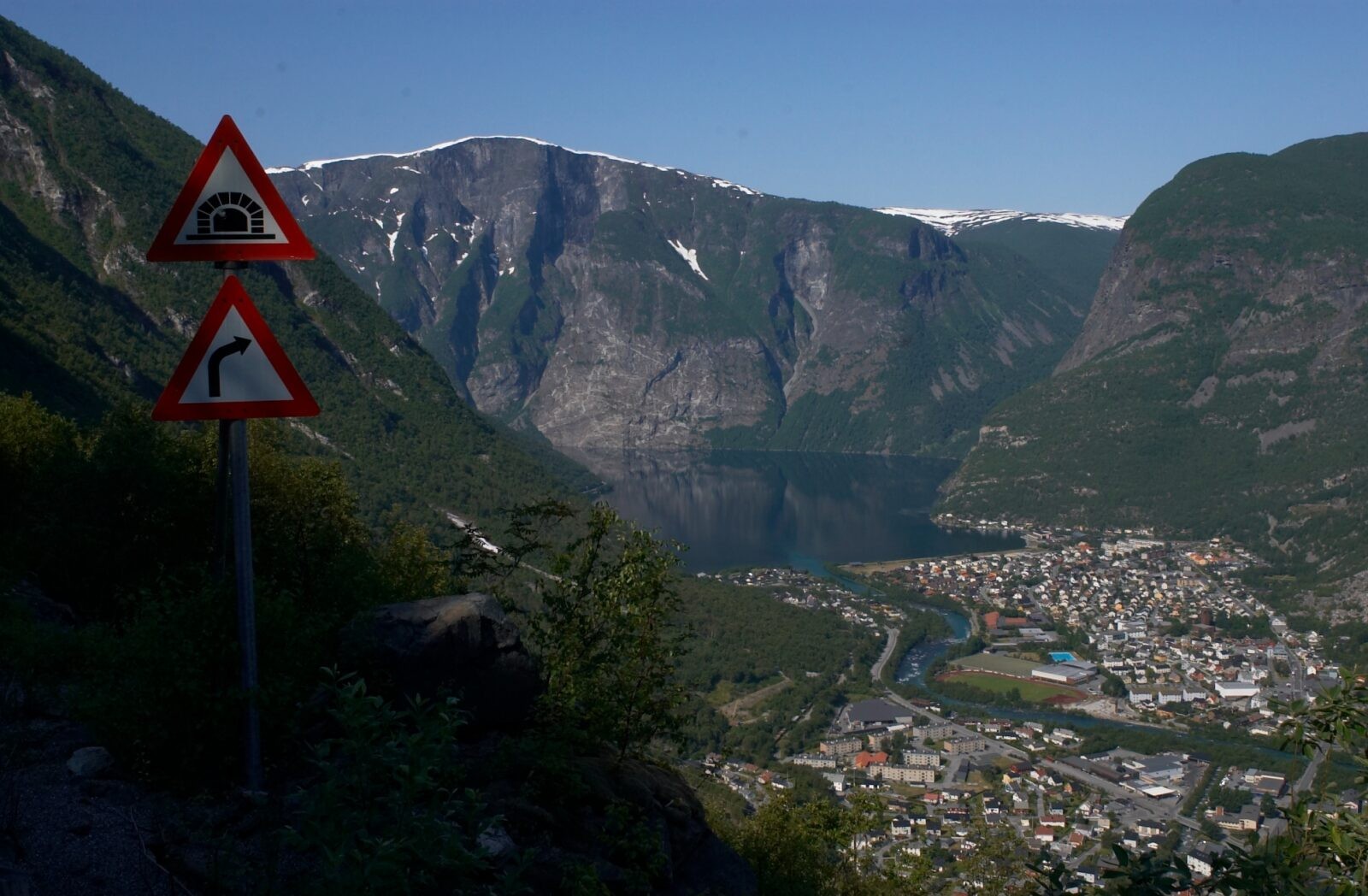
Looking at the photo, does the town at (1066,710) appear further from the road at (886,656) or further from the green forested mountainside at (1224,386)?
the green forested mountainside at (1224,386)

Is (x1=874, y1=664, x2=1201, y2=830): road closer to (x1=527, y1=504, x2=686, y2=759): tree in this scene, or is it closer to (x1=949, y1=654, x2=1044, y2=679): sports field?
(x1=949, y1=654, x2=1044, y2=679): sports field

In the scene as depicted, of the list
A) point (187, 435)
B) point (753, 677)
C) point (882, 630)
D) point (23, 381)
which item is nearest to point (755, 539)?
point (882, 630)

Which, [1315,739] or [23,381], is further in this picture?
[23,381]

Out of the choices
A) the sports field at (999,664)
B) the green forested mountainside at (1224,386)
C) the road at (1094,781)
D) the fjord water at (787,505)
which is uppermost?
the green forested mountainside at (1224,386)

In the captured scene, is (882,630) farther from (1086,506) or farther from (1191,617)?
(1086,506)

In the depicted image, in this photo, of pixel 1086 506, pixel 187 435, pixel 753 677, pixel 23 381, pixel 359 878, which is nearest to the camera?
pixel 359 878

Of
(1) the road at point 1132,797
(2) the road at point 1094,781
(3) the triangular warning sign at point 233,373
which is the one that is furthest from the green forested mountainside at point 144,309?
(3) the triangular warning sign at point 233,373

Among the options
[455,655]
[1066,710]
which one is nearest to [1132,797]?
[1066,710]

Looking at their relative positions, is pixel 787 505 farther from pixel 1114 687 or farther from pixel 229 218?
pixel 229 218
